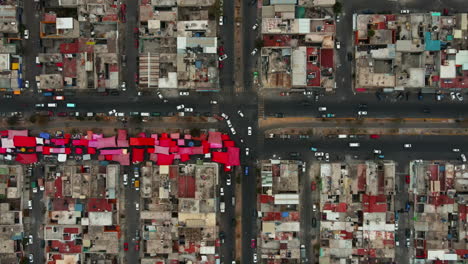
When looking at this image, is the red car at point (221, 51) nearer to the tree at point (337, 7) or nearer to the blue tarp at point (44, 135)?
the tree at point (337, 7)

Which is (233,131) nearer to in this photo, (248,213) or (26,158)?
(248,213)

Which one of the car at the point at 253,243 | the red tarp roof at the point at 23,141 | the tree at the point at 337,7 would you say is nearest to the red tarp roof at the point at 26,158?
the red tarp roof at the point at 23,141

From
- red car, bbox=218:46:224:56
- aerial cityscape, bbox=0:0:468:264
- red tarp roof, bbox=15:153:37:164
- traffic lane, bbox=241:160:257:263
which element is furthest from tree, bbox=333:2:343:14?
red tarp roof, bbox=15:153:37:164

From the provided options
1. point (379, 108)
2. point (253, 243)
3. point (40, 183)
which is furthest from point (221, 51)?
point (40, 183)

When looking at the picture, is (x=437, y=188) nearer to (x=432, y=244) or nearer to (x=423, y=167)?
(x=423, y=167)

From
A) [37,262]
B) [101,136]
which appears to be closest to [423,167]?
[101,136]
